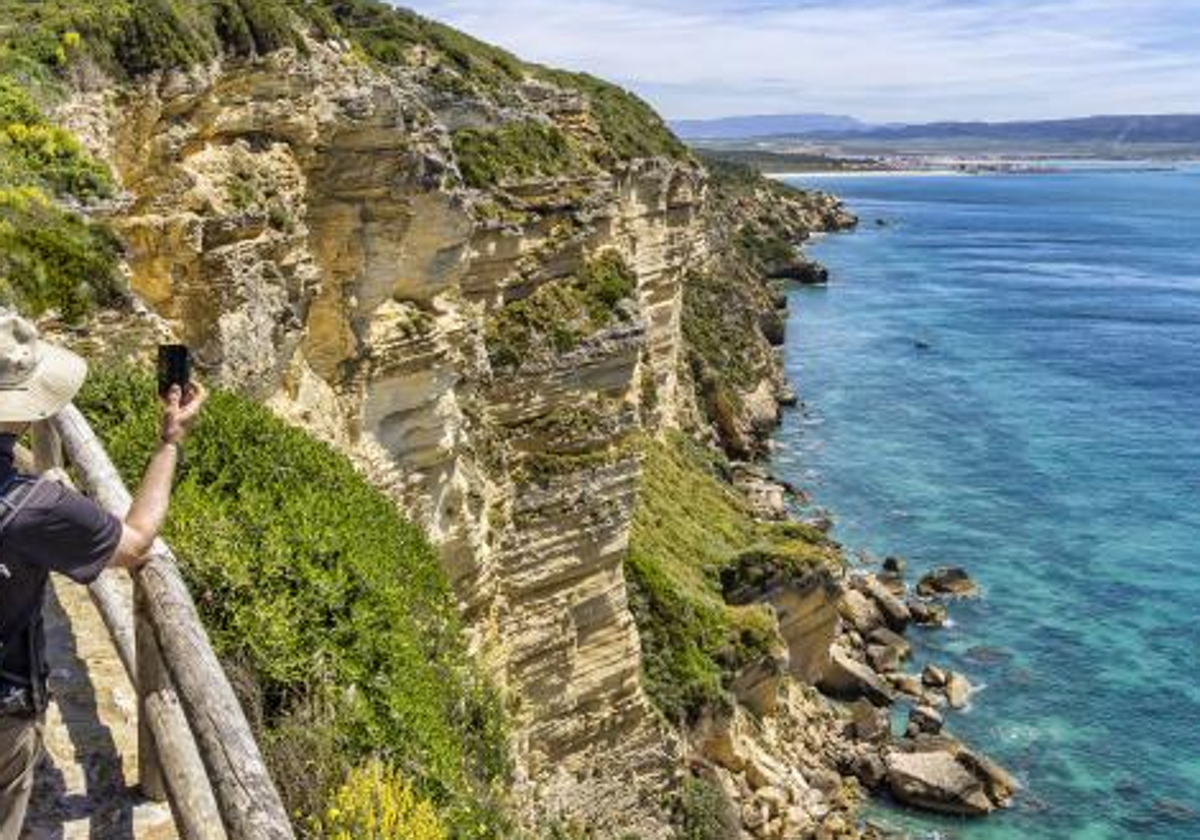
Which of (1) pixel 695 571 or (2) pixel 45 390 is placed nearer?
(2) pixel 45 390

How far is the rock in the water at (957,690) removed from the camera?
4025 centimetres

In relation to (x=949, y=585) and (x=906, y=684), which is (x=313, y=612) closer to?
(x=906, y=684)

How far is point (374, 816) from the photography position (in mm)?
7980

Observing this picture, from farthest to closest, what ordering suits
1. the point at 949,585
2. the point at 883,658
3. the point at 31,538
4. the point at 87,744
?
the point at 949,585 < the point at 883,658 < the point at 87,744 < the point at 31,538

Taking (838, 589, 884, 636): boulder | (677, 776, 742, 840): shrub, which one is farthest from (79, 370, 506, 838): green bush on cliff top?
(838, 589, 884, 636): boulder

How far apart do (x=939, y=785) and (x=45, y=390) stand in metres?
32.4

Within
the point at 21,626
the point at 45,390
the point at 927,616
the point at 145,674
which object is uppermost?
the point at 45,390

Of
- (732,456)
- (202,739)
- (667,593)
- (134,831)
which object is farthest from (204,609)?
(732,456)

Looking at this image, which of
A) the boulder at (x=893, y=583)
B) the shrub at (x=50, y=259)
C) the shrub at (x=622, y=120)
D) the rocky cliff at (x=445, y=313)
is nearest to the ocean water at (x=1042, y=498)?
the boulder at (x=893, y=583)

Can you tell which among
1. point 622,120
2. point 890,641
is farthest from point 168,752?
point 622,120

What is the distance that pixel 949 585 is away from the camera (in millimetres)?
48719

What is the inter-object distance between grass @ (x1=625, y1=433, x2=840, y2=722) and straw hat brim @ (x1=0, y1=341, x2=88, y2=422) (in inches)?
1011

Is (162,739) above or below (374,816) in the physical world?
above

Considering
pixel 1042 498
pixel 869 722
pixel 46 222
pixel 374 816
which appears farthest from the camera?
pixel 1042 498
